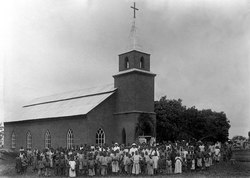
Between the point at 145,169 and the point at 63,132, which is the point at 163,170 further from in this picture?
the point at 63,132

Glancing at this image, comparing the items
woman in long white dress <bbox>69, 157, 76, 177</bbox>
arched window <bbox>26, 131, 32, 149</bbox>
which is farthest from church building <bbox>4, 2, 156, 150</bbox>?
woman in long white dress <bbox>69, 157, 76, 177</bbox>

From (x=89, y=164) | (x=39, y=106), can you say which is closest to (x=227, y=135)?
(x=39, y=106)

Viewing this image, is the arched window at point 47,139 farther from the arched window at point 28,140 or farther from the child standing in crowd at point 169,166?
the child standing in crowd at point 169,166

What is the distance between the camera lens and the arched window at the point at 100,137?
34372 millimetres

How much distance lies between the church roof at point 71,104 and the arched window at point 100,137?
253 cm

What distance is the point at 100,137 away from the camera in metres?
34.7

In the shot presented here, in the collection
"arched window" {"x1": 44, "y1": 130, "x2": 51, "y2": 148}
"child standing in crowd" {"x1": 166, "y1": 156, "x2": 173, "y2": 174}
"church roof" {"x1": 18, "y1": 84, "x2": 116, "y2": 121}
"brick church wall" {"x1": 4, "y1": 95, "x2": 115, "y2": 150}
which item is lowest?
"child standing in crowd" {"x1": 166, "y1": 156, "x2": 173, "y2": 174}

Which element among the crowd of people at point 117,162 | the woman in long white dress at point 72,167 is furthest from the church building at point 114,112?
the woman in long white dress at point 72,167

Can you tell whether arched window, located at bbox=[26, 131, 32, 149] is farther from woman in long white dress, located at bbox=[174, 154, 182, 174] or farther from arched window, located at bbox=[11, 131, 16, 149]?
woman in long white dress, located at bbox=[174, 154, 182, 174]

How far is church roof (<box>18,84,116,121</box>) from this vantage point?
120 feet

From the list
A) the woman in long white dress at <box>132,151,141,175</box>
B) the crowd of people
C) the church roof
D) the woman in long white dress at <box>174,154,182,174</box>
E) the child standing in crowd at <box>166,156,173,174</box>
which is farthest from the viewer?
the church roof

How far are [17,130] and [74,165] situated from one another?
1162 inches

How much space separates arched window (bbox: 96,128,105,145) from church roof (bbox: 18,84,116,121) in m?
2.53

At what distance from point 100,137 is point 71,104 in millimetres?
8478
